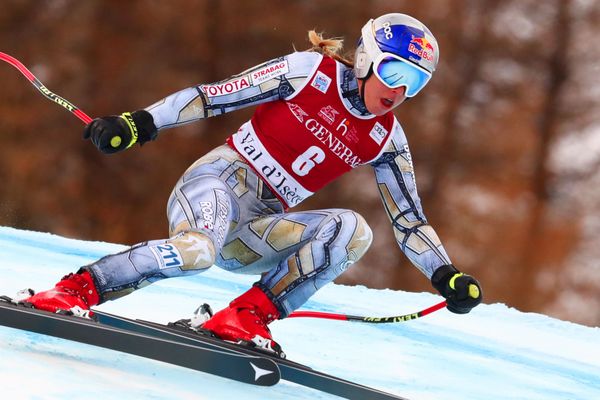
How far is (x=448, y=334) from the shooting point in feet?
12.1

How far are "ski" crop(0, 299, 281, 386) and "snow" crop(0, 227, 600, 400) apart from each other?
0.14ft

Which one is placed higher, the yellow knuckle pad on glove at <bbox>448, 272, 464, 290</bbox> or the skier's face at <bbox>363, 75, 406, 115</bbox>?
the skier's face at <bbox>363, 75, 406, 115</bbox>

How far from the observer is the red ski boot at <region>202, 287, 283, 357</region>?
2.26 meters

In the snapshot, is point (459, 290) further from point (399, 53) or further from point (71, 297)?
point (71, 297)

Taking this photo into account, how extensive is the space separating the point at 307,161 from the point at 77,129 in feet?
15.9

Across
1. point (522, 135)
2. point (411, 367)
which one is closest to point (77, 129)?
point (522, 135)

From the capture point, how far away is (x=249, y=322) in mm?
2311

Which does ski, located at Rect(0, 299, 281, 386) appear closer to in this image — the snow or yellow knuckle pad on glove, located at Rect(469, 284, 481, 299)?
the snow

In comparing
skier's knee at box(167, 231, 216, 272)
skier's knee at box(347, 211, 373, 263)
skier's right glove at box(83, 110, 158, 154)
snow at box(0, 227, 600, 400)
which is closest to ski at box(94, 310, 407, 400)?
snow at box(0, 227, 600, 400)

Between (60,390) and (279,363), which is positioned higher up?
(279,363)

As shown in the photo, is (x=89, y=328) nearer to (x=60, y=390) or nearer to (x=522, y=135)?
(x=60, y=390)

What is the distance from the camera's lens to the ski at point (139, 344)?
6.14ft


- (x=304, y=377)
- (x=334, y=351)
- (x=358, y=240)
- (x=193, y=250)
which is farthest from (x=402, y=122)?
(x=193, y=250)

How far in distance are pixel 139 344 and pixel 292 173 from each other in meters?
0.77
